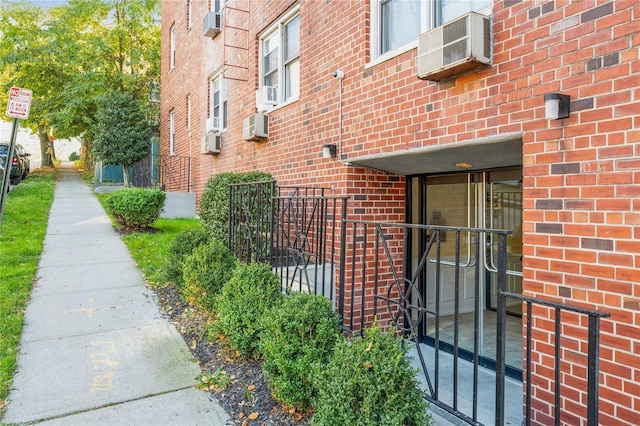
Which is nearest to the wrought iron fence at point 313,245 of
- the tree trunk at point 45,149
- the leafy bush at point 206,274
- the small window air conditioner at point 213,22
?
the leafy bush at point 206,274

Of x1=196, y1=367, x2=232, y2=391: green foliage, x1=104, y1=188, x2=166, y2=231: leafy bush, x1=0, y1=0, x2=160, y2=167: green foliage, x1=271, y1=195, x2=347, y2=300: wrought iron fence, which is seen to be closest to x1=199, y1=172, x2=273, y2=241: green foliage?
x1=271, y1=195, x2=347, y2=300: wrought iron fence

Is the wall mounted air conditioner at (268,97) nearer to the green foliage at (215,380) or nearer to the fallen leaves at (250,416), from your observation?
the green foliage at (215,380)

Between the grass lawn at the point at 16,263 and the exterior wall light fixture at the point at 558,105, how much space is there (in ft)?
14.5

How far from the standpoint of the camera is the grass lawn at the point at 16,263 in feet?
13.3

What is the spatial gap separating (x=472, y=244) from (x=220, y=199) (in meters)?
3.86

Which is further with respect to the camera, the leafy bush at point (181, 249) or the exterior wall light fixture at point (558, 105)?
the leafy bush at point (181, 249)

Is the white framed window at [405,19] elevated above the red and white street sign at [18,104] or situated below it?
above

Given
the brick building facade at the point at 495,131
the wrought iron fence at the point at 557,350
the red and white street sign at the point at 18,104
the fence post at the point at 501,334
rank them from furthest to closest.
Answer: the red and white street sign at the point at 18,104
the brick building facade at the point at 495,131
the fence post at the point at 501,334
the wrought iron fence at the point at 557,350

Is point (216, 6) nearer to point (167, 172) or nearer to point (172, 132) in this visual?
point (172, 132)

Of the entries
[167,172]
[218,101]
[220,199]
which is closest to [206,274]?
[220,199]

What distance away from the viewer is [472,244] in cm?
470

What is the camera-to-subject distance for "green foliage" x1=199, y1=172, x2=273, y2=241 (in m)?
6.54

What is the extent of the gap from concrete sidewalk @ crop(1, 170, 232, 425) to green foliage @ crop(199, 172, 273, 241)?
4.37 feet

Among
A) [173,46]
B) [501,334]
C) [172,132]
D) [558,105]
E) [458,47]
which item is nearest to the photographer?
[501,334]
